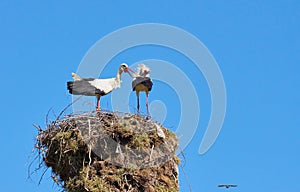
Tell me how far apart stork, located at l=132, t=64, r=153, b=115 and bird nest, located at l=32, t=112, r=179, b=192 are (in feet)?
9.23

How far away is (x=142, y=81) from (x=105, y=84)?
1.20 meters

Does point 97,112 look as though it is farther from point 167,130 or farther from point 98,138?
point 167,130

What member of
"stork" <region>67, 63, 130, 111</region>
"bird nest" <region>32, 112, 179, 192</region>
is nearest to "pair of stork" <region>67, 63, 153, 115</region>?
"stork" <region>67, 63, 130, 111</region>

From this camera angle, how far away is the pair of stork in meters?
15.0

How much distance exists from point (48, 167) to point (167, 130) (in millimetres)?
2502

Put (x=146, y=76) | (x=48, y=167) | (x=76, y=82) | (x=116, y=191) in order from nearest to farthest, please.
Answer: (x=116, y=191) → (x=48, y=167) → (x=76, y=82) → (x=146, y=76)

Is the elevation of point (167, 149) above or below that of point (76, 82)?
below

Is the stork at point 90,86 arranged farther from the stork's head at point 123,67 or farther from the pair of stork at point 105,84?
the stork's head at point 123,67

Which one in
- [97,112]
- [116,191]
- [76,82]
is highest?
[76,82]

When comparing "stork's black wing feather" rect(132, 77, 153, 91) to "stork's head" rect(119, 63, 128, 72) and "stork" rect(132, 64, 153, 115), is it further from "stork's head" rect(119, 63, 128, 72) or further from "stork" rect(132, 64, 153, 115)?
"stork's head" rect(119, 63, 128, 72)

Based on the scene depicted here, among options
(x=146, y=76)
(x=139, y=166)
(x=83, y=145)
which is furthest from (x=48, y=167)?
(x=146, y=76)

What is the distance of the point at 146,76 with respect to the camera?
53.5 feet

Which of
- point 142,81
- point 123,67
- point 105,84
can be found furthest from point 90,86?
point 142,81

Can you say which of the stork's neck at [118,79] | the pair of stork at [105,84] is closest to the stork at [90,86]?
the pair of stork at [105,84]
